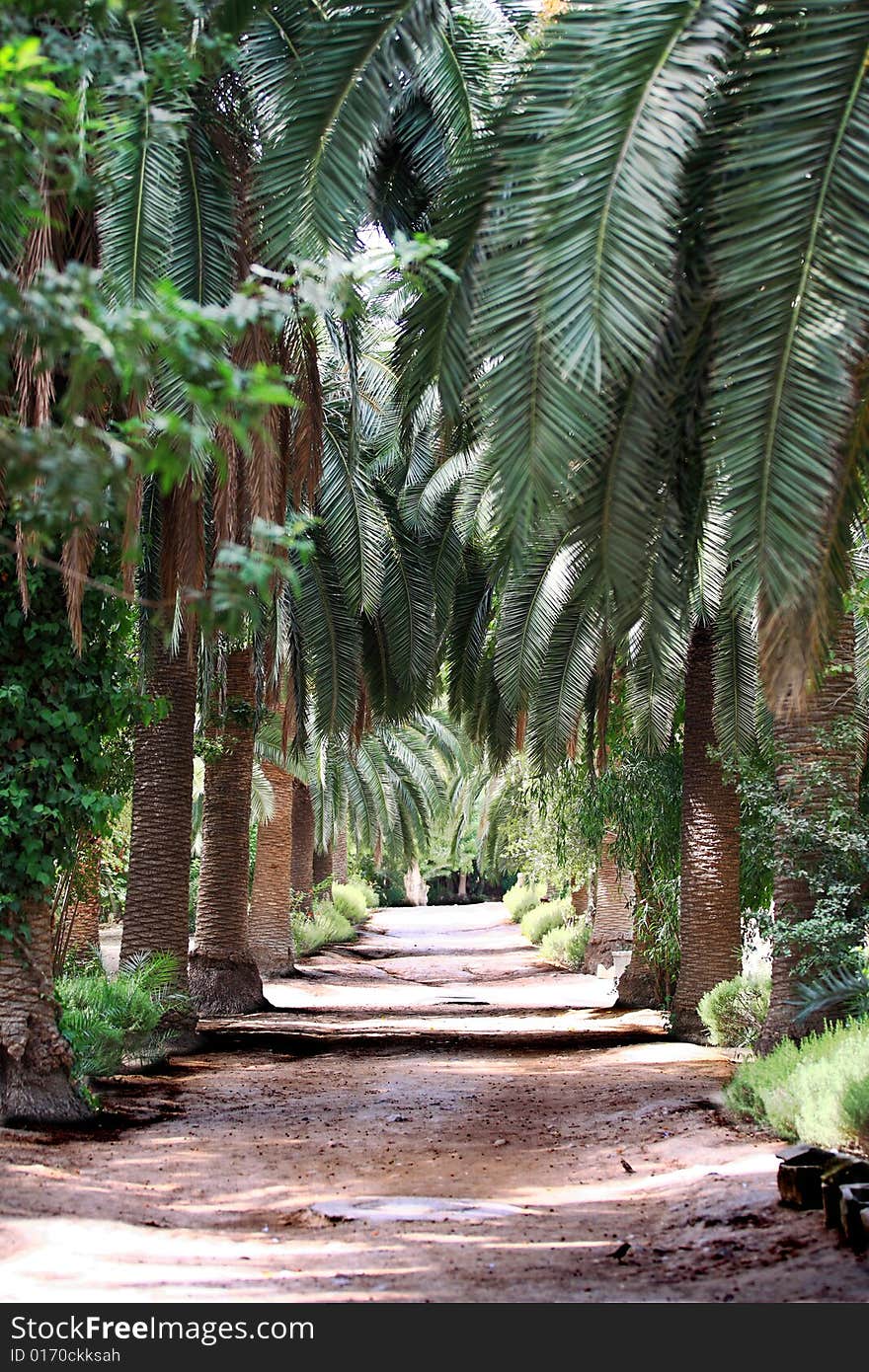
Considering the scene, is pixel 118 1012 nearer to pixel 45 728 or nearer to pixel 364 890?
pixel 45 728

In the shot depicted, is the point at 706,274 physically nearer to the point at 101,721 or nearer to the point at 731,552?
the point at 731,552

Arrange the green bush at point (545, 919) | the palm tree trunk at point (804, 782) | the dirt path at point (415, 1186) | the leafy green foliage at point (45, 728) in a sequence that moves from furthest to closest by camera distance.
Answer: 1. the green bush at point (545, 919)
2. the palm tree trunk at point (804, 782)
3. the leafy green foliage at point (45, 728)
4. the dirt path at point (415, 1186)

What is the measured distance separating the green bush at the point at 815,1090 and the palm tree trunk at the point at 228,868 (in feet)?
25.7

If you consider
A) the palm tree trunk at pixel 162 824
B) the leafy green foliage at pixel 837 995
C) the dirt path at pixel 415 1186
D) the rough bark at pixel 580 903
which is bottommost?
the dirt path at pixel 415 1186

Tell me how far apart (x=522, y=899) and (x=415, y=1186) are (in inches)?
1438

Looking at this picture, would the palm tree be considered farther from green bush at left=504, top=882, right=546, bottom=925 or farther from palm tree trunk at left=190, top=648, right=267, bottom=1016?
green bush at left=504, top=882, right=546, bottom=925

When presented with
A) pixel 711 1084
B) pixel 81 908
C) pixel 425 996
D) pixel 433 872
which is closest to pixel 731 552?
pixel 711 1084

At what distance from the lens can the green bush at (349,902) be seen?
1486 inches

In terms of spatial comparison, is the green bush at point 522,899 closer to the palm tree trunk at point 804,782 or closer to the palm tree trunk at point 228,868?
the palm tree trunk at point 228,868

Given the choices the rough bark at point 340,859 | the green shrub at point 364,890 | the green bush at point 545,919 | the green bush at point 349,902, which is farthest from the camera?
the green shrub at point 364,890

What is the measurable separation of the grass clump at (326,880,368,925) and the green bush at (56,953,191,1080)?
951 inches

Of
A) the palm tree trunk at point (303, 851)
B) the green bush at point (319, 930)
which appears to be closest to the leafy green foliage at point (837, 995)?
the green bush at point (319, 930)

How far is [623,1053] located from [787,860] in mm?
3872

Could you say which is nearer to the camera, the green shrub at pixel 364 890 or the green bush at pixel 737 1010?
the green bush at pixel 737 1010
